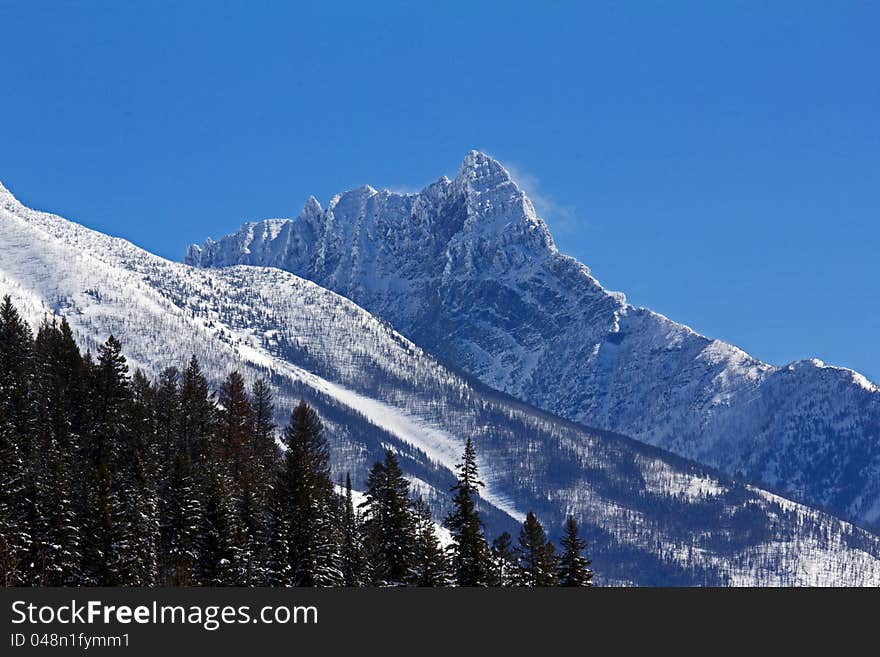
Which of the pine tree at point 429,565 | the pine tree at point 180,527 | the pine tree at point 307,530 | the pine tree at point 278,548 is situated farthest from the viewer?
the pine tree at point 429,565

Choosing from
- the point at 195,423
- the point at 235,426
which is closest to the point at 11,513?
the point at 195,423

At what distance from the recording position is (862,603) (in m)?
47.5

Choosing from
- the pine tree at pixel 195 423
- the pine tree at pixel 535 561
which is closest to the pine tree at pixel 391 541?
the pine tree at pixel 535 561

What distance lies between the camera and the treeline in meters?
76.7

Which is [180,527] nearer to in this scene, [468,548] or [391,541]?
[391,541]

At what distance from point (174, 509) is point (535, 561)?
24.8 metres

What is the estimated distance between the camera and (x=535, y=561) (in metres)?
90.9

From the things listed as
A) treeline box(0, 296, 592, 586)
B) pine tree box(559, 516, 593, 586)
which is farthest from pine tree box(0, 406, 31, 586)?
pine tree box(559, 516, 593, 586)

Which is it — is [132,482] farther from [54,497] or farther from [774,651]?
[774,651]

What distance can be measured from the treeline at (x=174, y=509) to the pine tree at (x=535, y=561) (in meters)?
0.16

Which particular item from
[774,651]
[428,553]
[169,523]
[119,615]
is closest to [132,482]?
[169,523]

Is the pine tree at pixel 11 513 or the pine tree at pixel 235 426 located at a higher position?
the pine tree at pixel 235 426

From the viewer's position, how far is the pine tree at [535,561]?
88938 millimetres

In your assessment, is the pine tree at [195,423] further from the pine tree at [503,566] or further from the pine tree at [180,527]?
the pine tree at [503,566]
